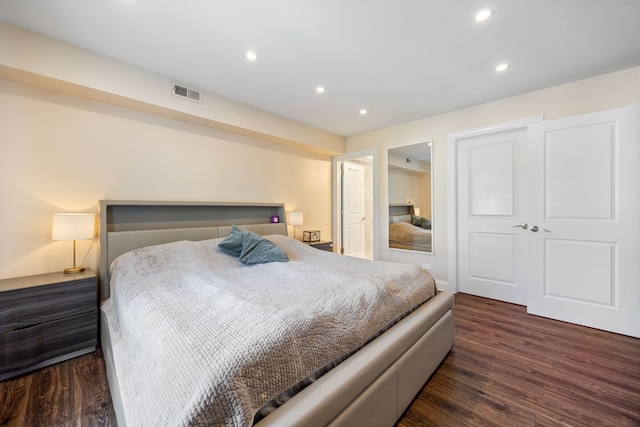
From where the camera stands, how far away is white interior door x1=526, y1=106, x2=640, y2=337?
234 cm

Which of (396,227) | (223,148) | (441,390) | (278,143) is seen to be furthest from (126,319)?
(396,227)

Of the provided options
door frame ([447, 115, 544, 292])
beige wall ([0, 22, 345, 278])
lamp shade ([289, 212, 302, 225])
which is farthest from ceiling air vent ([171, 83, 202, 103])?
door frame ([447, 115, 544, 292])

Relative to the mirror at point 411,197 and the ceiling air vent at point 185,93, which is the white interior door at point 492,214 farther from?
the ceiling air vent at point 185,93

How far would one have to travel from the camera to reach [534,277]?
110 inches

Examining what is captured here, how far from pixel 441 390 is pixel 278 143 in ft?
11.4

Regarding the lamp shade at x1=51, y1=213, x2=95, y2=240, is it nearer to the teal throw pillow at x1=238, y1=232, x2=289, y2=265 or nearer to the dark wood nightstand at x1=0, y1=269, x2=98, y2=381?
the dark wood nightstand at x1=0, y1=269, x2=98, y2=381

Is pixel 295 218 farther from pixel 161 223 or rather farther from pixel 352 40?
pixel 352 40

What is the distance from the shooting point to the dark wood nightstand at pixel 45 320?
1.79 m

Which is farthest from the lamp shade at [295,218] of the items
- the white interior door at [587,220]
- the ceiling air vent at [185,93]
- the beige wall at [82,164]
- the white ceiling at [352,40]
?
the white interior door at [587,220]

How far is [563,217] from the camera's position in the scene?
2658 millimetres

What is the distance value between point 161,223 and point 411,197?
3378mm

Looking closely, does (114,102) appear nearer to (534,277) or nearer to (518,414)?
(518,414)

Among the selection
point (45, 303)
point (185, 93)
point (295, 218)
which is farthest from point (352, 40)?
point (45, 303)

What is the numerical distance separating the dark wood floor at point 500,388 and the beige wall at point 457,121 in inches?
61.6
